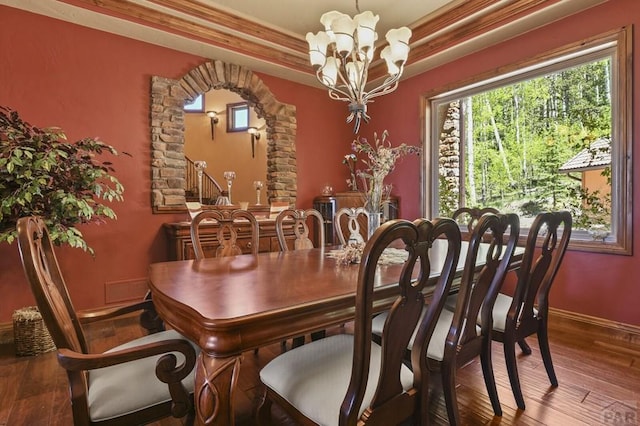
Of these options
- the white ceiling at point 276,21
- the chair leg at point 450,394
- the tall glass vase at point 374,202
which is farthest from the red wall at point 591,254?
the chair leg at point 450,394

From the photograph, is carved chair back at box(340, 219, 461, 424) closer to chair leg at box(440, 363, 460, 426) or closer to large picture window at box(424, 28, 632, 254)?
chair leg at box(440, 363, 460, 426)

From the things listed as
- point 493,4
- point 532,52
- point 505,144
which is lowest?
point 505,144

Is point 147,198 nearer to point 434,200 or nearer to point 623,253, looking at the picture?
point 434,200

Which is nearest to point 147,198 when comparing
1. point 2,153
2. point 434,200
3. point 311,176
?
point 2,153

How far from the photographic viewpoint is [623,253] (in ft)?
8.41

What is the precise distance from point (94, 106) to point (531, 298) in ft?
12.1

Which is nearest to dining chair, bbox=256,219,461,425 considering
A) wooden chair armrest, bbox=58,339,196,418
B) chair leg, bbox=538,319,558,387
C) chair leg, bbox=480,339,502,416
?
wooden chair armrest, bbox=58,339,196,418

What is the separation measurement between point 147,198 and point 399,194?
2.98m

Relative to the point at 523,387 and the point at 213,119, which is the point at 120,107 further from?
the point at 213,119

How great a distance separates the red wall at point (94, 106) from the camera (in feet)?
8.91

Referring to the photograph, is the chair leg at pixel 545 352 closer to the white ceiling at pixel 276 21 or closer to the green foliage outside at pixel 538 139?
the green foliage outside at pixel 538 139

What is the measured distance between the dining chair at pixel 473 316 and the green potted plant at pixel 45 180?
88.3 inches

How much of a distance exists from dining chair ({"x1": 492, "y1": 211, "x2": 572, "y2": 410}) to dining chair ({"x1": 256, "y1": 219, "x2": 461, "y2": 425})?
0.77 meters

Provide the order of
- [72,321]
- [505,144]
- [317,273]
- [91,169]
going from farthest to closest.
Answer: [505,144] < [91,169] < [317,273] < [72,321]
